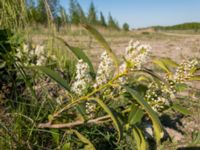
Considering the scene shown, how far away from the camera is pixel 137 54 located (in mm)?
1387

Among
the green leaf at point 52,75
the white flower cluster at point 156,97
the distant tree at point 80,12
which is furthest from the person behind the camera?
the distant tree at point 80,12

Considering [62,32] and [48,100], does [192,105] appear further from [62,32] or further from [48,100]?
[48,100]

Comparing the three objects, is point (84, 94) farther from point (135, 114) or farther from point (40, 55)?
point (40, 55)

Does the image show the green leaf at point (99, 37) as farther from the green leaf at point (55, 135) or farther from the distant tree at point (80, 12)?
the distant tree at point (80, 12)

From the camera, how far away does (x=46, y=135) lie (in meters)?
1.86

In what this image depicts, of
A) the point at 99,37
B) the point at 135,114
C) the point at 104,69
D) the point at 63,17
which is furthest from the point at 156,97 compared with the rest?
the point at 63,17

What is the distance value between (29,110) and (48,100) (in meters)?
0.11

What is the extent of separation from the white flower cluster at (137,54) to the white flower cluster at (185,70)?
0.26 metres

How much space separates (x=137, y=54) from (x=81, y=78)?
10.7 inches

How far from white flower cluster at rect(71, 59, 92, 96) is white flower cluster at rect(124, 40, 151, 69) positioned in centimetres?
21

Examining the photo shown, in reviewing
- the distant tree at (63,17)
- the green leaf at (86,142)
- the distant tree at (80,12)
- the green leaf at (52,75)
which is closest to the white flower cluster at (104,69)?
the green leaf at (52,75)

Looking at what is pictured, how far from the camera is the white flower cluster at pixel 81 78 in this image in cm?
154

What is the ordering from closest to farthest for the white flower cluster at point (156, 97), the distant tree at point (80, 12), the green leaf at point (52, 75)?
the green leaf at point (52, 75) < the white flower cluster at point (156, 97) < the distant tree at point (80, 12)

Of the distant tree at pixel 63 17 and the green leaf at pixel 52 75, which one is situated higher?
the distant tree at pixel 63 17
